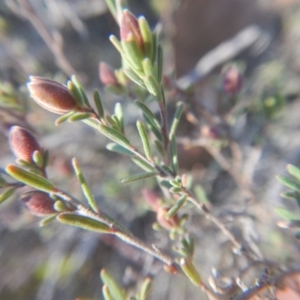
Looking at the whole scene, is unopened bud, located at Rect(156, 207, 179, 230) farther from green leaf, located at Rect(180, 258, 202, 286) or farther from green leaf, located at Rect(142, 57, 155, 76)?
green leaf, located at Rect(142, 57, 155, 76)

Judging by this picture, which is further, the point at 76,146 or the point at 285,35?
the point at 285,35

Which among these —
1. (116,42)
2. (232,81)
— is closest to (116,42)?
(116,42)

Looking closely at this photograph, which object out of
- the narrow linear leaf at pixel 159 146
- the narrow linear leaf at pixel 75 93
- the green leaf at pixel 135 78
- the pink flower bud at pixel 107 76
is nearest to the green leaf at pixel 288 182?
the narrow linear leaf at pixel 159 146

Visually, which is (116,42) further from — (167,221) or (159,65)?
(167,221)

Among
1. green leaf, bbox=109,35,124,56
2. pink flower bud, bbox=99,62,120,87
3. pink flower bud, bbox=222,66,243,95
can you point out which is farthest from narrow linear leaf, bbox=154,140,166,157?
pink flower bud, bbox=222,66,243,95

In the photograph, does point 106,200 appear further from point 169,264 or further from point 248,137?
point 169,264

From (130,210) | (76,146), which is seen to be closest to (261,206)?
(130,210)

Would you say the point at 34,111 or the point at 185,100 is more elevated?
the point at 34,111

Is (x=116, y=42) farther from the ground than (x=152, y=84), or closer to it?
farther from the ground
